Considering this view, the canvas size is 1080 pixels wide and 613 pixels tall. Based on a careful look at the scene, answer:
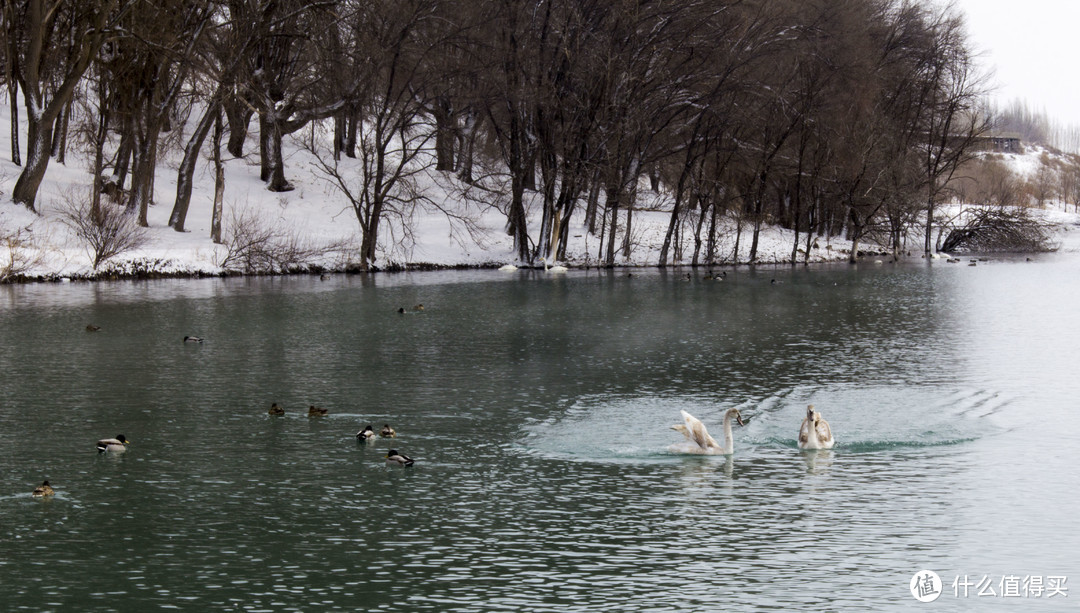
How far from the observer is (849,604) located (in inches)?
346

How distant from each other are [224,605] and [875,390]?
41.9ft

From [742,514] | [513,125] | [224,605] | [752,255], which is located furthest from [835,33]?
[224,605]

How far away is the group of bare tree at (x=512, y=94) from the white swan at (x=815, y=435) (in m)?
31.9

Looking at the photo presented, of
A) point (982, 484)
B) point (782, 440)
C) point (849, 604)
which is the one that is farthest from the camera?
point (782, 440)

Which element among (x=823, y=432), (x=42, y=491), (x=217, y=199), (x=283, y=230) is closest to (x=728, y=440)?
(x=823, y=432)

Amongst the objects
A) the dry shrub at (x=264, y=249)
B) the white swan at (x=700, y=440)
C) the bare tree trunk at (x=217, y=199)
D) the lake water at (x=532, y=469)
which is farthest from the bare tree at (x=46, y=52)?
the white swan at (x=700, y=440)

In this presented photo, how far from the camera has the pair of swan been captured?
13.7 metres

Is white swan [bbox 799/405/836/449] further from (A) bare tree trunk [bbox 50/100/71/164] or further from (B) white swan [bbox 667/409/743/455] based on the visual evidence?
(A) bare tree trunk [bbox 50/100/71/164]

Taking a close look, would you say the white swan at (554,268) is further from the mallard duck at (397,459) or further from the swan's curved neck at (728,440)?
the mallard duck at (397,459)

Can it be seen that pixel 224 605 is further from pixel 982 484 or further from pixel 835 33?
pixel 835 33

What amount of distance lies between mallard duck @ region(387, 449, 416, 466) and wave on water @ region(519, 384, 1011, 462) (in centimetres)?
172

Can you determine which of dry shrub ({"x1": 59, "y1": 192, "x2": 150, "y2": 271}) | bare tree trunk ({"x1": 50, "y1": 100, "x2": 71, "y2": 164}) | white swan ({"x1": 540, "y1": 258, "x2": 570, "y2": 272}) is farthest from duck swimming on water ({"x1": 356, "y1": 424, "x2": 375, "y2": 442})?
bare tree trunk ({"x1": 50, "y1": 100, "x2": 71, "y2": 164})

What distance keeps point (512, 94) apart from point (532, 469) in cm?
3727

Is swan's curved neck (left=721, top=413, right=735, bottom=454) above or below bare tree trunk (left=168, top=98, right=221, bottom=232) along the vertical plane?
below
